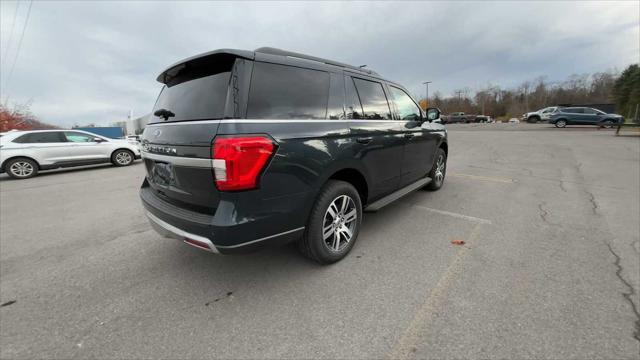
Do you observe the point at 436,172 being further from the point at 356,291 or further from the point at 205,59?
the point at 205,59

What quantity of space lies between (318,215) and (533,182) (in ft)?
18.8

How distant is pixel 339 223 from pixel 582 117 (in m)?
30.9

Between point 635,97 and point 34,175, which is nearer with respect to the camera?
point 34,175

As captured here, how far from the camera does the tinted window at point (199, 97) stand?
217 centimetres

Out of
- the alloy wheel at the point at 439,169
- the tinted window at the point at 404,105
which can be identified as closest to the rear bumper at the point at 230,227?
the tinted window at the point at 404,105

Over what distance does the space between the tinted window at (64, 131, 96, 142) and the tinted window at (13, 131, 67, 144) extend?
156 mm

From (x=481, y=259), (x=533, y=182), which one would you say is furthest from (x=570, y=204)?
(x=481, y=259)

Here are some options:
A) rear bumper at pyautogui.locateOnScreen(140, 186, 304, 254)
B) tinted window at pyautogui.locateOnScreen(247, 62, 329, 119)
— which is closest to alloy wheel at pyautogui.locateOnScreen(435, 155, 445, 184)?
tinted window at pyautogui.locateOnScreen(247, 62, 329, 119)

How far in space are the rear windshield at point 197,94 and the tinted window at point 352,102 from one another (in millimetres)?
1254

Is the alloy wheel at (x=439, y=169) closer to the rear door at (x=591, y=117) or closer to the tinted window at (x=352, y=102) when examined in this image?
the tinted window at (x=352, y=102)

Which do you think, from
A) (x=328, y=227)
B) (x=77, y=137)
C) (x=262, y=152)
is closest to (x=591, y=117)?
(x=328, y=227)

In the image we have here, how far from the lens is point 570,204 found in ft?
14.8

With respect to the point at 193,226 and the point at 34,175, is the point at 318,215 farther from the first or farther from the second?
the point at 34,175

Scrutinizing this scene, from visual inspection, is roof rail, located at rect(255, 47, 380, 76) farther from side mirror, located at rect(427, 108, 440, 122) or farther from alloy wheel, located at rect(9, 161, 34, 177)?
alloy wheel, located at rect(9, 161, 34, 177)
